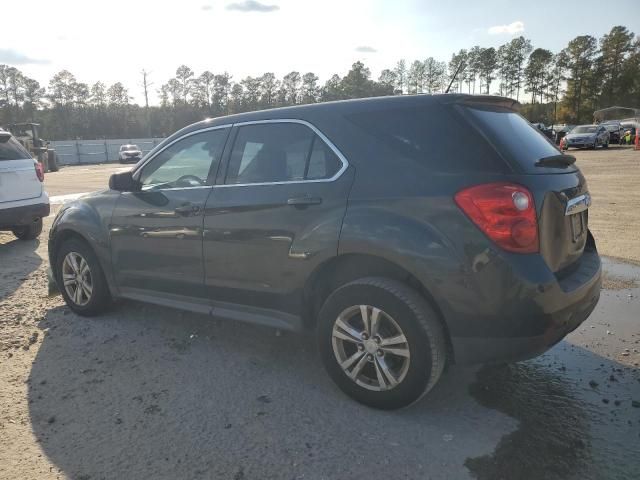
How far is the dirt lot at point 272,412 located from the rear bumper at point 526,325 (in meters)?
0.46

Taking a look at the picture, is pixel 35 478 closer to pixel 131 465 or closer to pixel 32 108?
pixel 131 465

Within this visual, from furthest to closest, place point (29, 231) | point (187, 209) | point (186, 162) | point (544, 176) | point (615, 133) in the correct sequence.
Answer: point (615, 133)
point (29, 231)
point (186, 162)
point (187, 209)
point (544, 176)

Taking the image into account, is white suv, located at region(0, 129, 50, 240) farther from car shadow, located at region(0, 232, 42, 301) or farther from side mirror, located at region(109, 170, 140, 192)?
side mirror, located at region(109, 170, 140, 192)

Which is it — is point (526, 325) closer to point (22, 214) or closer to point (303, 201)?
point (303, 201)

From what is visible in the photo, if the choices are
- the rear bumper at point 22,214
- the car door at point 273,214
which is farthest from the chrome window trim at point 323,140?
the rear bumper at point 22,214

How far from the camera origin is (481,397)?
3229 mm

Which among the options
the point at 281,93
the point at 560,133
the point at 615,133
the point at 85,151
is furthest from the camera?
the point at 281,93

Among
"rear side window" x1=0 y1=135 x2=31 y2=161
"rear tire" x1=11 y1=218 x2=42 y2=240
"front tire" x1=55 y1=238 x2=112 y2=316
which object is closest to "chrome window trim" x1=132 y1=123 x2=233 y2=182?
"front tire" x1=55 y1=238 x2=112 y2=316

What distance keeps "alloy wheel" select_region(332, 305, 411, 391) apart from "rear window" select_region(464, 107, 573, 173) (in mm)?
1117

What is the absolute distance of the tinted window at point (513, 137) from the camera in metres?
2.82

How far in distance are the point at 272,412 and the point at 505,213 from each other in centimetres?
176

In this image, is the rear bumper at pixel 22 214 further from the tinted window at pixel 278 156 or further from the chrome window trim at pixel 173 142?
the tinted window at pixel 278 156

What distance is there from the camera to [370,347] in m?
3.04

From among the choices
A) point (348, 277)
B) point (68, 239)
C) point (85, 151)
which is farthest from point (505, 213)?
point (85, 151)
